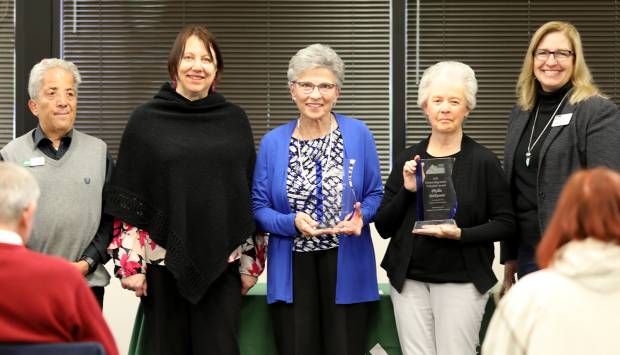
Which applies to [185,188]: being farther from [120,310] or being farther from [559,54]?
[120,310]

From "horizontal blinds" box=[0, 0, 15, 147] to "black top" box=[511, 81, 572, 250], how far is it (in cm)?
339

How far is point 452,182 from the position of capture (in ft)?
11.2

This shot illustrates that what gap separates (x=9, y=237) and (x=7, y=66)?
3.41 m

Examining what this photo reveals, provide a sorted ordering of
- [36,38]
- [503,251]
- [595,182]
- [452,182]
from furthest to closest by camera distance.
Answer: [36,38], [503,251], [452,182], [595,182]

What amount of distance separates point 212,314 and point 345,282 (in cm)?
56

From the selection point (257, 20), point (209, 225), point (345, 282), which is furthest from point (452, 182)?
point (257, 20)

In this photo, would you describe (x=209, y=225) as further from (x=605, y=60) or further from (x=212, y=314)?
(x=605, y=60)

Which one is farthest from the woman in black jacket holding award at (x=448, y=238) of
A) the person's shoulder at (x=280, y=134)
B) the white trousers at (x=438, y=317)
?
the person's shoulder at (x=280, y=134)

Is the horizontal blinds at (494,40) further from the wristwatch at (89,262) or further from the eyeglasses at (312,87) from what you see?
the wristwatch at (89,262)

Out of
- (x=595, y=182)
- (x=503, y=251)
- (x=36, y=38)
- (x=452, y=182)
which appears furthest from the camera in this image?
(x=36, y=38)

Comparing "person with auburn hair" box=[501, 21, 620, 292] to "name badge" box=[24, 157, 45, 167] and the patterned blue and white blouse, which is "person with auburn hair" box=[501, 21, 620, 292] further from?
"name badge" box=[24, 157, 45, 167]

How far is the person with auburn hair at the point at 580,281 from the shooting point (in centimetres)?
222

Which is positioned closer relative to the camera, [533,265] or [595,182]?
[595,182]

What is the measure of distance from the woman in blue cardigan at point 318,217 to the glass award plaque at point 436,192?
27cm
